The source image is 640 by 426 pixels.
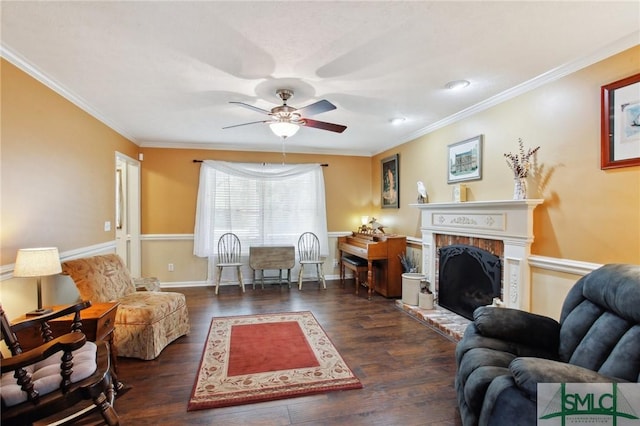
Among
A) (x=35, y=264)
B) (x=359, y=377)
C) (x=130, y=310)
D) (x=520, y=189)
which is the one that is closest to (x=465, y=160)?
(x=520, y=189)

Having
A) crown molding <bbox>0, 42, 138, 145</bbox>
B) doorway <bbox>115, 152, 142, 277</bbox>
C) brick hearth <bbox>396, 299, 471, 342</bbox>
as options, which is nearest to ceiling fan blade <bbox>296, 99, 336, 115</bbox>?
crown molding <bbox>0, 42, 138, 145</bbox>

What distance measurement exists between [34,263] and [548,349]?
11.0ft

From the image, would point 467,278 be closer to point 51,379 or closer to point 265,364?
point 265,364

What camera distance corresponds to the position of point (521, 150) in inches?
113

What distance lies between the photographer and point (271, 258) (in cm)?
525

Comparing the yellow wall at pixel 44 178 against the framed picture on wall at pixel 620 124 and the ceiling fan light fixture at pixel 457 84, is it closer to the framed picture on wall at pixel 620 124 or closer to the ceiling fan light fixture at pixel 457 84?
the ceiling fan light fixture at pixel 457 84

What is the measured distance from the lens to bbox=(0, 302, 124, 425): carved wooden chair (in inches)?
55.1

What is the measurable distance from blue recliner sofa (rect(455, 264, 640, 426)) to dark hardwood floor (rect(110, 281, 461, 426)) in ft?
1.51

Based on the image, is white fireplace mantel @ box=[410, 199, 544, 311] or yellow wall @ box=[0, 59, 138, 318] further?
white fireplace mantel @ box=[410, 199, 544, 311]

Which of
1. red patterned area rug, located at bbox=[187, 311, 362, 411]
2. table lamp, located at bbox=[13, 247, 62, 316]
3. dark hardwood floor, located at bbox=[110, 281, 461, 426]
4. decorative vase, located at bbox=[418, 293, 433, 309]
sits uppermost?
table lamp, located at bbox=[13, 247, 62, 316]

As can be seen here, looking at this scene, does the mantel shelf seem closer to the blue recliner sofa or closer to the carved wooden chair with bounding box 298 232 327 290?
the blue recliner sofa

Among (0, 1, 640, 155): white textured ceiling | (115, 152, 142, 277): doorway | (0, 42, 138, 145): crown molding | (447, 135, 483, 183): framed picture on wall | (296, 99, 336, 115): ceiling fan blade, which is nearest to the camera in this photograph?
(0, 1, 640, 155): white textured ceiling

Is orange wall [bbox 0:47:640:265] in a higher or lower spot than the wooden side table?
higher

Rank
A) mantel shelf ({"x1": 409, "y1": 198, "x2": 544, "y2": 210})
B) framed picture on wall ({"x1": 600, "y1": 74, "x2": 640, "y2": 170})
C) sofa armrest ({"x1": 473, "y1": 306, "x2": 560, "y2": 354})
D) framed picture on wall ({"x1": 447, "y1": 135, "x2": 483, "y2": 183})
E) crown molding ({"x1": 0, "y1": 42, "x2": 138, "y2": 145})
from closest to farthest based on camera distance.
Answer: sofa armrest ({"x1": 473, "y1": 306, "x2": 560, "y2": 354})
framed picture on wall ({"x1": 600, "y1": 74, "x2": 640, "y2": 170})
crown molding ({"x1": 0, "y1": 42, "x2": 138, "y2": 145})
mantel shelf ({"x1": 409, "y1": 198, "x2": 544, "y2": 210})
framed picture on wall ({"x1": 447, "y1": 135, "x2": 483, "y2": 183})
